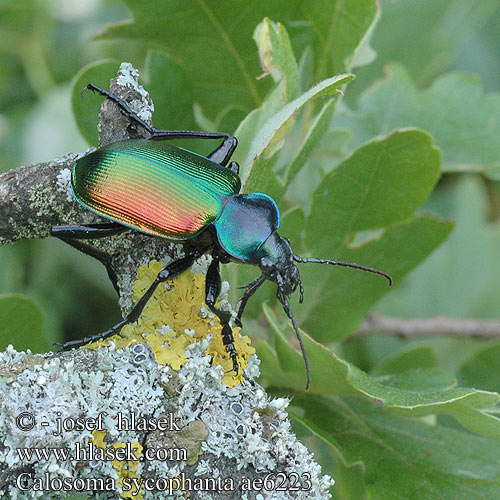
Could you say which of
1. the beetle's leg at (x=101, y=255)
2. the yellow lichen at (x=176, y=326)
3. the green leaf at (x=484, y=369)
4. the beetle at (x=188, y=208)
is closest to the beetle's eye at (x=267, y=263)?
the beetle at (x=188, y=208)

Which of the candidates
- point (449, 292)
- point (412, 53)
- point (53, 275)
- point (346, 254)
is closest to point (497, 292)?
point (449, 292)

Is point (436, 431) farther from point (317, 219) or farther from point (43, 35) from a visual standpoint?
→ point (43, 35)

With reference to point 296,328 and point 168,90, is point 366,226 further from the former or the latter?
point 168,90

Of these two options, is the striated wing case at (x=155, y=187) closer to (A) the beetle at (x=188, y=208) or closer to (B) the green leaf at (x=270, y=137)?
(A) the beetle at (x=188, y=208)

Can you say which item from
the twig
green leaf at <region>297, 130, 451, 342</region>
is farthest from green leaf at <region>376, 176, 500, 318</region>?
green leaf at <region>297, 130, 451, 342</region>

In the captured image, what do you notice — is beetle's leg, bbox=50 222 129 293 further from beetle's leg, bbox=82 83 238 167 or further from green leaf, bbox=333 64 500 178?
green leaf, bbox=333 64 500 178

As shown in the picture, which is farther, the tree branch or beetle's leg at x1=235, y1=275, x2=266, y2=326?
beetle's leg at x1=235, y1=275, x2=266, y2=326
